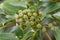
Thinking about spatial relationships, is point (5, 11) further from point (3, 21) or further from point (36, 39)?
point (36, 39)

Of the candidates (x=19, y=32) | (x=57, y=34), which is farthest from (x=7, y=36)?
(x=57, y=34)

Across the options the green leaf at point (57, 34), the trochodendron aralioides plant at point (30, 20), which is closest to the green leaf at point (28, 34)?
the trochodendron aralioides plant at point (30, 20)

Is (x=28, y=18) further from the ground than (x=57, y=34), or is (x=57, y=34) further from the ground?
(x=28, y=18)

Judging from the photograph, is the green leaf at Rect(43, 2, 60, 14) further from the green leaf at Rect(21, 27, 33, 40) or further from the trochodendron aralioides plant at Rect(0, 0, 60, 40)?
the green leaf at Rect(21, 27, 33, 40)

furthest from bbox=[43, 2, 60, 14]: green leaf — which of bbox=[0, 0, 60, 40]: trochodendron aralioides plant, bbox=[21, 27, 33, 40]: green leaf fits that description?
bbox=[21, 27, 33, 40]: green leaf

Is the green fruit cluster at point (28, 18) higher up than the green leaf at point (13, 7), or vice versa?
the green leaf at point (13, 7)

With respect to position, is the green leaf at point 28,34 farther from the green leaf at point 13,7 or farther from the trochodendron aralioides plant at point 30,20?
the green leaf at point 13,7

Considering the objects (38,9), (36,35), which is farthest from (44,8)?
(36,35)

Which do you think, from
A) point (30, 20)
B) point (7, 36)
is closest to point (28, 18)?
point (30, 20)

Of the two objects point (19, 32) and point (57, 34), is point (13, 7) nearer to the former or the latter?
point (19, 32)
